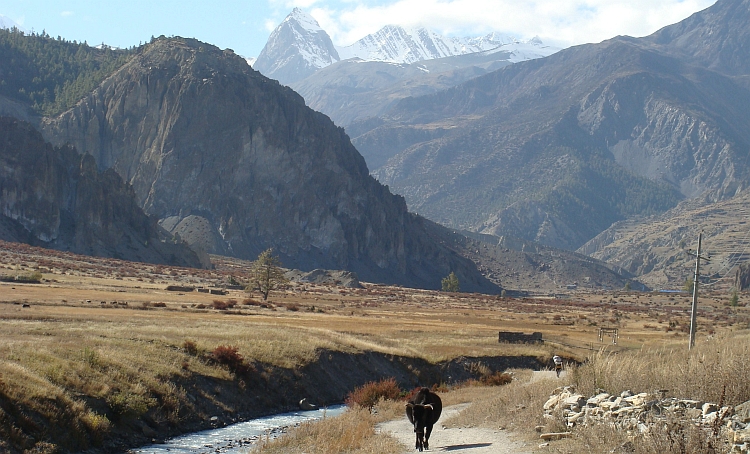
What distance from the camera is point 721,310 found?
14612cm

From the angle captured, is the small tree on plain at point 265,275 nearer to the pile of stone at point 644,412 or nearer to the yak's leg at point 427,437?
the yak's leg at point 427,437

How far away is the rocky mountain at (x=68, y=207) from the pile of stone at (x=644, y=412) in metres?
165

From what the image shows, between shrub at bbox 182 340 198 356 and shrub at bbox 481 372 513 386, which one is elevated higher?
shrub at bbox 182 340 198 356

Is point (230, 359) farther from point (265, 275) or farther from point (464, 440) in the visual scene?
point (265, 275)

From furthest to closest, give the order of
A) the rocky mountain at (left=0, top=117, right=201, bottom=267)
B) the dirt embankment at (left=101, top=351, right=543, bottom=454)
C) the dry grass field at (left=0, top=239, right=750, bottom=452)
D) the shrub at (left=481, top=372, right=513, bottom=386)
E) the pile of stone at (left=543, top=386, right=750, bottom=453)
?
1. the rocky mountain at (left=0, top=117, right=201, bottom=267)
2. the shrub at (left=481, top=372, right=513, bottom=386)
3. the dirt embankment at (left=101, top=351, right=543, bottom=454)
4. the dry grass field at (left=0, top=239, right=750, bottom=452)
5. the pile of stone at (left=543, top=386, right=750, bottom=453)

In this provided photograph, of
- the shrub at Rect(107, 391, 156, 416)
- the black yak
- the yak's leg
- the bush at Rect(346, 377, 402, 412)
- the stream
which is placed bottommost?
the stream

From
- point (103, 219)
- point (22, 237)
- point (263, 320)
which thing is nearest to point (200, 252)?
point (103, 219)

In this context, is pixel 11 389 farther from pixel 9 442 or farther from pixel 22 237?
pixel 22 237

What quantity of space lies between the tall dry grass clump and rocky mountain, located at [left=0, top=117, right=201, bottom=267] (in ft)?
537

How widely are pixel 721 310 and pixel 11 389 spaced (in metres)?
140

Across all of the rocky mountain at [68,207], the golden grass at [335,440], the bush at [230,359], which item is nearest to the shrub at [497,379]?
the bush at [230,359]

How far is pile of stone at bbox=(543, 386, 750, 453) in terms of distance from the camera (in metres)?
17.5

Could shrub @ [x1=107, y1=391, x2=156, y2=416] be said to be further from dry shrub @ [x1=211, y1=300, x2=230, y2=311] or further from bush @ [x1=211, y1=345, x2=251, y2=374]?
dry shrub @ [x1=211, y1=300, x2=230, y2=311]

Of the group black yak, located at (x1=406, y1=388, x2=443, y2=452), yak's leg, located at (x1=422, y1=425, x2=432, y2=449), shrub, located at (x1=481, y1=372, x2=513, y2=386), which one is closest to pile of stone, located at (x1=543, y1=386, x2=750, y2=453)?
black yak, located at (x1=406, y1=388, x2=443, y2=452)
